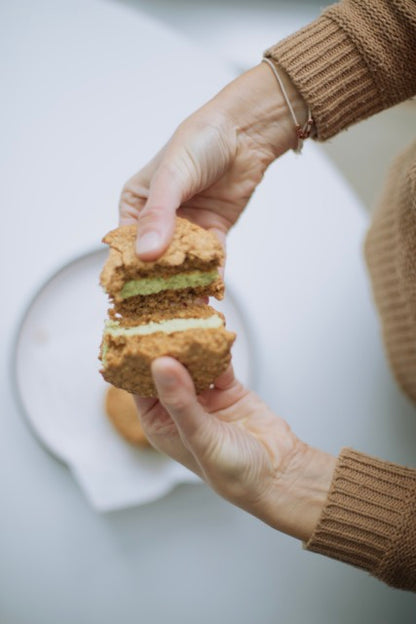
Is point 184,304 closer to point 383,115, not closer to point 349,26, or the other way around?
point 349,26

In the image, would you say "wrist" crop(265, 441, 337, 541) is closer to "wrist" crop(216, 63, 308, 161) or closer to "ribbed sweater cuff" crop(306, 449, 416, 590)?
"ribbed sweater cuff" crop(306, 449, 416, 590)

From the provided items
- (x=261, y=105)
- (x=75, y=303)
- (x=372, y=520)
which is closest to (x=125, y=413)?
(x=75, y=303)

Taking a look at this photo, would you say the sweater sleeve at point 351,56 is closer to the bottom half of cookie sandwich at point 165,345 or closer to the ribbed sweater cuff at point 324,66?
the ribbed sweater cuff at point 324,66

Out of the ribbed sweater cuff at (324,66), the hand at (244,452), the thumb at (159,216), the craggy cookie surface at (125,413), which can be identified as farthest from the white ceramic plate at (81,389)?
the ribbed sweater cuff at (324,66)

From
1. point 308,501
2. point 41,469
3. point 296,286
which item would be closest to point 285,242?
point 296,286

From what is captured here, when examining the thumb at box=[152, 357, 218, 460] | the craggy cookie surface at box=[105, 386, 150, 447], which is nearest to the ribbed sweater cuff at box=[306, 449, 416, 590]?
the thumb at box=[152, 357, 218, 460]

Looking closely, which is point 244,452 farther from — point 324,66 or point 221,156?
point 324,66
